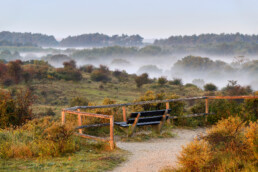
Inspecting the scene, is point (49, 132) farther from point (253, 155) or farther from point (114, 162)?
point (253, 155)

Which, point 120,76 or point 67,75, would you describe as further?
point 120,76

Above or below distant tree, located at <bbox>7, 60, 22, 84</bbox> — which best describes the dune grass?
below

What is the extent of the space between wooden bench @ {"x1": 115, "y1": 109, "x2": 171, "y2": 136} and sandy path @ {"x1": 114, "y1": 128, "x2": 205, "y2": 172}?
0.71 m

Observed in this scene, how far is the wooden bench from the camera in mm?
10766

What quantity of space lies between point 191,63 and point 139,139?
14001 cm

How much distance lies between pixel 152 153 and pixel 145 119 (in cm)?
240

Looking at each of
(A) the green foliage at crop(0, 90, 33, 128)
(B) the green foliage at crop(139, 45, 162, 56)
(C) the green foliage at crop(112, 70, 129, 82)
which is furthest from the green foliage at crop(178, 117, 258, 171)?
(B) the green foliage at crop(139, 45, 162, 56)

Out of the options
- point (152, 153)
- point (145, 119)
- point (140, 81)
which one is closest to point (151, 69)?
point (140, 81)

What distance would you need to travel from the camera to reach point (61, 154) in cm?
830

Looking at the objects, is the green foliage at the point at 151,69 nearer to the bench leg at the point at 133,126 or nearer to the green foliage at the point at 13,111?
the green foliage at the point at 13,111

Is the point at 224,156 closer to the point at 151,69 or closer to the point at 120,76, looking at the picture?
the point at 120,76

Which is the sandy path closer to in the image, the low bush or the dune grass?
the dune grass

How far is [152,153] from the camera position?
882cm

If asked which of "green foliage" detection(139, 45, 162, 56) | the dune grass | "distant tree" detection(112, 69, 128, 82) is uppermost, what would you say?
"green foliage" detection(139, 45, 162, 56)
